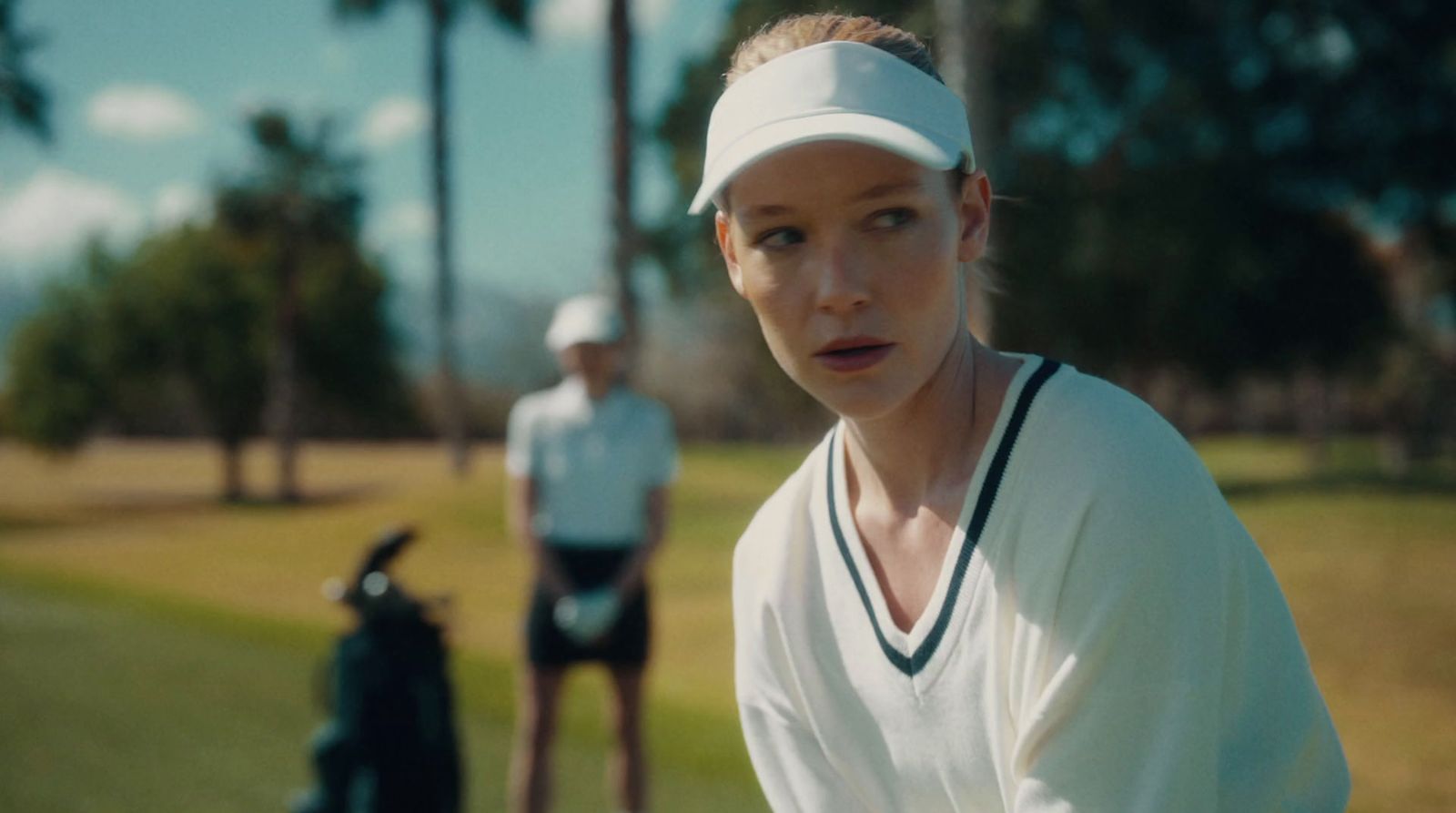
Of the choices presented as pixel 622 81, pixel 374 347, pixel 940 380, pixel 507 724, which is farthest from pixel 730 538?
pixel 940 380

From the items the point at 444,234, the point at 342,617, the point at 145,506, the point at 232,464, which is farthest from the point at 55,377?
the point at 342,617

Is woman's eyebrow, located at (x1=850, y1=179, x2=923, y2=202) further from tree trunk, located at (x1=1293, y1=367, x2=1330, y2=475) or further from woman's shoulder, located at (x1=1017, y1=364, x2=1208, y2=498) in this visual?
tree trunk, located at (x1=1293, y1=367, x2=1330, y2=475)

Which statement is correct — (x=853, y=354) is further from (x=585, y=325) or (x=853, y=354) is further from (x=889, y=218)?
(x=585, y=325)

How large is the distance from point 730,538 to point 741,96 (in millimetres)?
17098

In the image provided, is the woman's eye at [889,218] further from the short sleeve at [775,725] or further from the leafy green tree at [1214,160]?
the leafy green tree at [1214,160]

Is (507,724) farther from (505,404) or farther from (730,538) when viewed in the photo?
(505,404)

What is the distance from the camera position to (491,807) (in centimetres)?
530

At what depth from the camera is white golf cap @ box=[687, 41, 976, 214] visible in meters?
1.32

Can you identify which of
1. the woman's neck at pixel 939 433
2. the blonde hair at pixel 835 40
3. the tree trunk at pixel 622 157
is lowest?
the woman's neck at pixel 939 433

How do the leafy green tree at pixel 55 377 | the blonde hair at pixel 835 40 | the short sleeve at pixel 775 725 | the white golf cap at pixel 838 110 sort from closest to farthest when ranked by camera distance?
the white golf cap at pixel 838 110 < the blonde hair at pixel 835 40 < the short sleeve at pixel 775 725 < the leafy green tree at pixel 55 377

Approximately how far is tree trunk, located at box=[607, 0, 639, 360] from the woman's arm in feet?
26.7

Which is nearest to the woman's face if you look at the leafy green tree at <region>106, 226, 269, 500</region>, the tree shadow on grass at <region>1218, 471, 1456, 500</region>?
the tree shadow on grass at <region>1218, 471, 1456, 500</region>

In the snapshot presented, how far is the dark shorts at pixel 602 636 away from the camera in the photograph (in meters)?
4.95

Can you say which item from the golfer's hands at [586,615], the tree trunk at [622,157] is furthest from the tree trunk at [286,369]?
the golfer's hands at [586,615]
